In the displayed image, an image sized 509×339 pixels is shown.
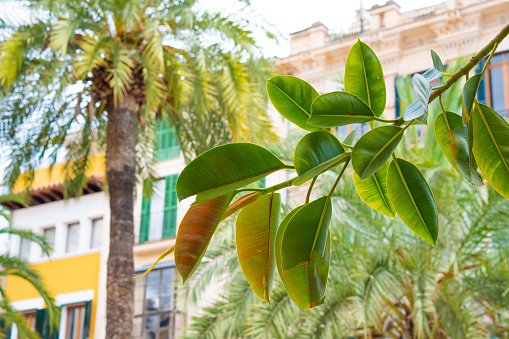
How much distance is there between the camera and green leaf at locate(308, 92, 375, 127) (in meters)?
0.98

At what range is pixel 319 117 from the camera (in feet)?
3.25

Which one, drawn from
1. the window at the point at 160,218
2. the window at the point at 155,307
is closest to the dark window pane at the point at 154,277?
the window at the point at 155,307

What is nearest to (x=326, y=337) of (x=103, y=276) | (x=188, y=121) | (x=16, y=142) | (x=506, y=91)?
(x=188, y=121)

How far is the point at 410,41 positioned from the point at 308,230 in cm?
1696

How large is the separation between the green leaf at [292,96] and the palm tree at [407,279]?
26.1 feet

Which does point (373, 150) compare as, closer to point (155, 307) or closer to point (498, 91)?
point (498, 91)

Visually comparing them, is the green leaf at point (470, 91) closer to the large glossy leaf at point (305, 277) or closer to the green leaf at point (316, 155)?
the green leaf at point (316, 155)

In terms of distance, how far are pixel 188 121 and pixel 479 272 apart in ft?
16.8

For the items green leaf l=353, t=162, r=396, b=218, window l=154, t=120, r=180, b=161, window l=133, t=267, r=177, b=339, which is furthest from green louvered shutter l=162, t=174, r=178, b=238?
green leaf l=353, t=162, r=396, b=218

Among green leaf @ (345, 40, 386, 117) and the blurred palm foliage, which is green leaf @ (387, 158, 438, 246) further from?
the blurred palm foliage

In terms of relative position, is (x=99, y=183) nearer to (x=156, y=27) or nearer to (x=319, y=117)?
(x=156, y=27)

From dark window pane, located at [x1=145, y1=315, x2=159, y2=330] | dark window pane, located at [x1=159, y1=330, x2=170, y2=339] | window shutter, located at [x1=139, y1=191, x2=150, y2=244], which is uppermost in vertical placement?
window shutter, located at [x1=139, y1=191, x2=150, y2=244]

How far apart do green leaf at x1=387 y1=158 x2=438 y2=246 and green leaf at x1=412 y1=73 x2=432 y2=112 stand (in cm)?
16

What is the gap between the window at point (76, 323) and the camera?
65.2 ft
